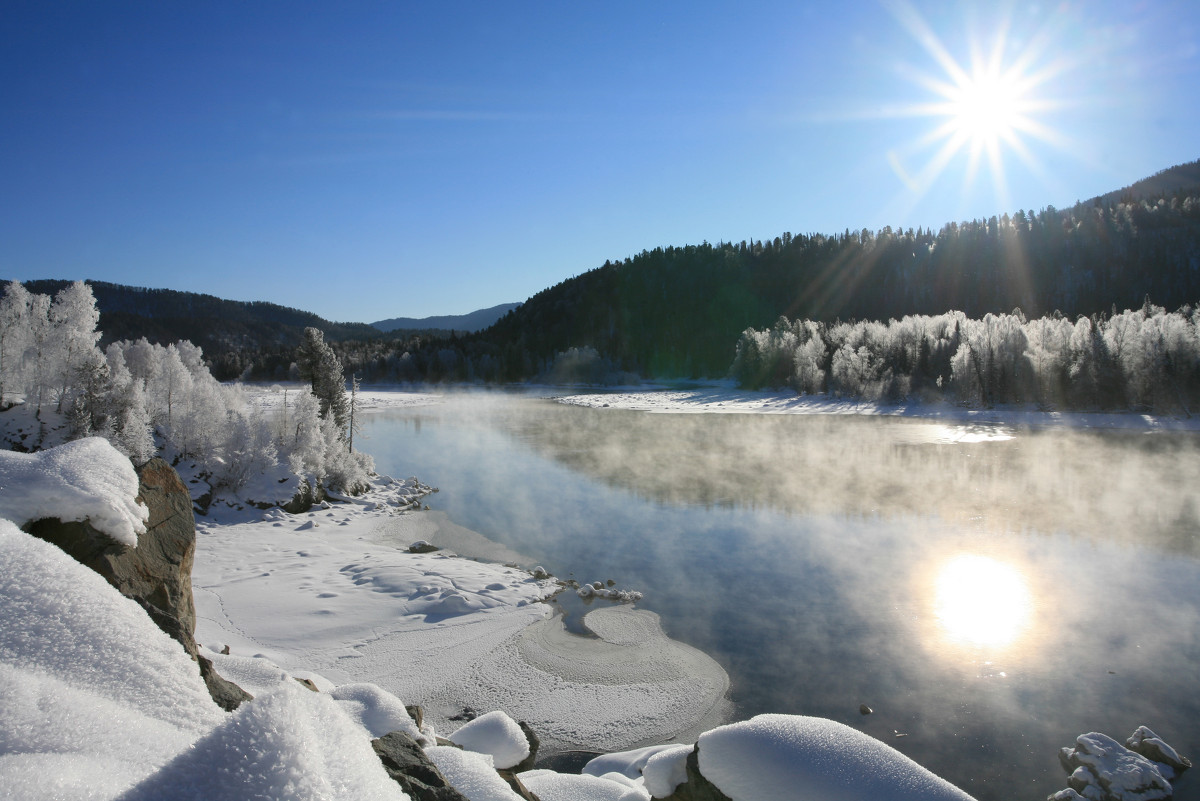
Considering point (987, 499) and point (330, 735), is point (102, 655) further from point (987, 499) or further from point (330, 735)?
point (987, 499)

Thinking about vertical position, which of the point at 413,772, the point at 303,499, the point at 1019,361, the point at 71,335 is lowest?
the point at 303,499

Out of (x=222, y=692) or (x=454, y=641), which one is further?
(x=454, y=641)

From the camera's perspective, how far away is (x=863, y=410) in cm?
5306

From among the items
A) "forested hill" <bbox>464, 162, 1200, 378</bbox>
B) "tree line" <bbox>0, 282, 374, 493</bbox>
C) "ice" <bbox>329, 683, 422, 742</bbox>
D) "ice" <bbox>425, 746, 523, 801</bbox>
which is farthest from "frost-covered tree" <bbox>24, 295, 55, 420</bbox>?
"forested hill" <bbox>464, 162, 1200, 378</bbox>

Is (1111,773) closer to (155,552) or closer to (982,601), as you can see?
(982,601)

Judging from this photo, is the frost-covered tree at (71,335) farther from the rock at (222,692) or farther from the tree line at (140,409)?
the rock at (222,692)

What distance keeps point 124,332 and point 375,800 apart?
199 metres

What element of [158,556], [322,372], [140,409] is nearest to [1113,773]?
[158,556]

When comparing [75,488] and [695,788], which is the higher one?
[75,488]

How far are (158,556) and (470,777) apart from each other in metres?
3.22

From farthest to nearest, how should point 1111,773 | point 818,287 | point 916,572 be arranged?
point 818,287, point 916,572, point 1111,773

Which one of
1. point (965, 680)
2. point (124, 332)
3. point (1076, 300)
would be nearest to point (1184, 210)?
point (1076, 300)

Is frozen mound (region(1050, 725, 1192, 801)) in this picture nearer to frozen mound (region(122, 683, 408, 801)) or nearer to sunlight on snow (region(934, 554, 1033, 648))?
sunlight on snow (region(934, 554, 1033, 648))

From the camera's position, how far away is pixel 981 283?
147625mm
